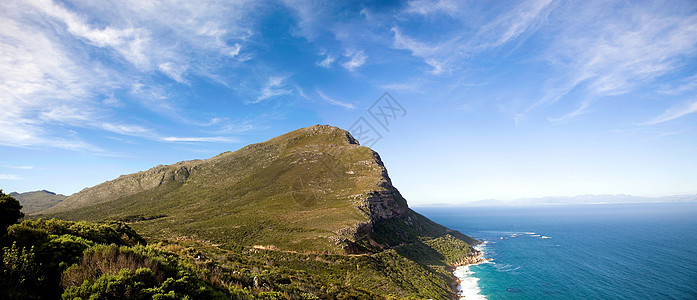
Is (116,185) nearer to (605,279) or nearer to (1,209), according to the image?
(1,209)

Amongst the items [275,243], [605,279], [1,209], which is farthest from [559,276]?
[1,209]

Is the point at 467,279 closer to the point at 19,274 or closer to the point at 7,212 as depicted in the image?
the point at 19,274

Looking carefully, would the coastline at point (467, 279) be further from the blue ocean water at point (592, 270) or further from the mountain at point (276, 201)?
the mountain at point (276, 201)

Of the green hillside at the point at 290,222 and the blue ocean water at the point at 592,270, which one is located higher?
the green hillside at the point at 290,222

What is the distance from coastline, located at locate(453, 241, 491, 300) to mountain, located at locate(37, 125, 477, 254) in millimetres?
14407

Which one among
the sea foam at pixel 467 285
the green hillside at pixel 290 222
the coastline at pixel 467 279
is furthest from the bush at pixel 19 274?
the sea foam at pixel 467 285

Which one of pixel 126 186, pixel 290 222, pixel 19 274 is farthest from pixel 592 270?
pixel 126 186

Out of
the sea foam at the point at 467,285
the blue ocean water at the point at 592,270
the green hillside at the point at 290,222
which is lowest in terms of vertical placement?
the blue ocean water at the point at 592,270

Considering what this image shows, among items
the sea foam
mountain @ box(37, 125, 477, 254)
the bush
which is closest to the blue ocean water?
the sea foam

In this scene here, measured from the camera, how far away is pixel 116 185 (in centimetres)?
12344

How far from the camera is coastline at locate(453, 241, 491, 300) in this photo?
54.7m

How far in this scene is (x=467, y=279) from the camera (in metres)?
65.1

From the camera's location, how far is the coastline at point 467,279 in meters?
54.7

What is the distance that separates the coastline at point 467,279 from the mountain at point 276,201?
1441 centimetres
